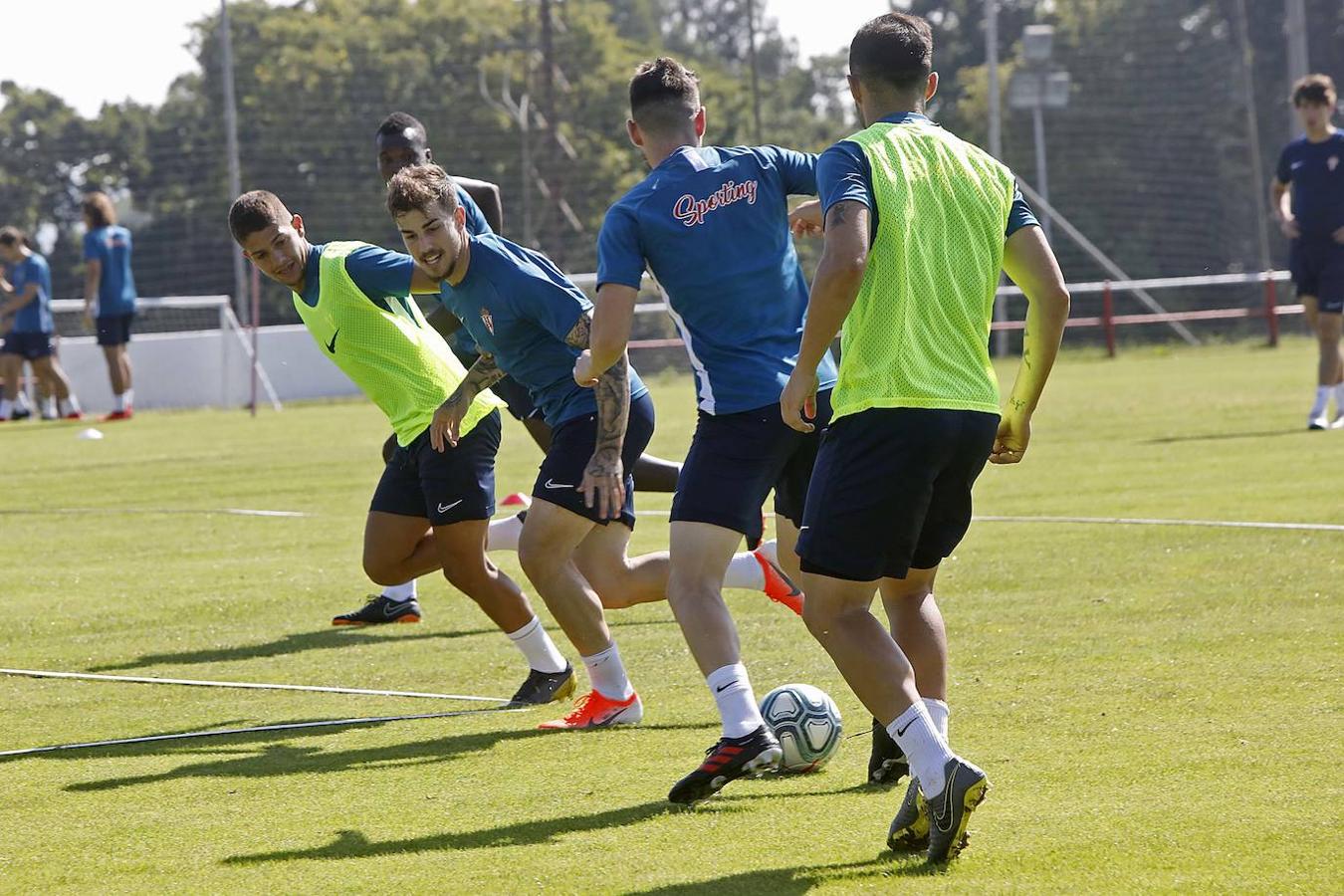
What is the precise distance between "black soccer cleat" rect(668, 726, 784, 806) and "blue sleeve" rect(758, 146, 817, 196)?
160 cm

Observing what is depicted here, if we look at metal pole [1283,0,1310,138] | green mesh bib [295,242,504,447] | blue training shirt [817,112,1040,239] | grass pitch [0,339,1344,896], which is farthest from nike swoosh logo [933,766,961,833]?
metal pole [1283,0,1310,138]

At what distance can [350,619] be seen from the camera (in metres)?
8.23

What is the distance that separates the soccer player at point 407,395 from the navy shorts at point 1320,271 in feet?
30.8

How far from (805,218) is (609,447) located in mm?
909

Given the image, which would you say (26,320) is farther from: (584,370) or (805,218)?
(584,370)

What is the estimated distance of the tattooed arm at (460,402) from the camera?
6.13 meters

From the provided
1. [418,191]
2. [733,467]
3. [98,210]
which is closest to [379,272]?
[418,191]

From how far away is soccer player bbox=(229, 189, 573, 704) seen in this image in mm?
6582

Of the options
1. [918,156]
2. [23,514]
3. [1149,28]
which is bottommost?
[23,514]

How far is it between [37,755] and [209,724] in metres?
0.64

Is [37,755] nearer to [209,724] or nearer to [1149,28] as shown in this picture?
[209,724]

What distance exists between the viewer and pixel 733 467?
524cm

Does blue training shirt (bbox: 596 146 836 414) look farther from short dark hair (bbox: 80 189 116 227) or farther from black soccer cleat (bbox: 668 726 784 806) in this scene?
short dark hair (bbox: 80 189 116 227)

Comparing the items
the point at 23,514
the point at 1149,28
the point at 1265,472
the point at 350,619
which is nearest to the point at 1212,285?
the point at 1149,28
